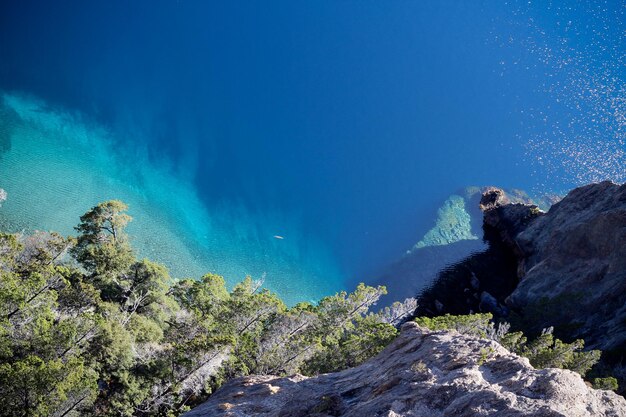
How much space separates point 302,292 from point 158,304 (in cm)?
2798

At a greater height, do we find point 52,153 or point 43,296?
point 52,153

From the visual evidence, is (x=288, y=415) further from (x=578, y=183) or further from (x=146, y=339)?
(x=578, y=183)

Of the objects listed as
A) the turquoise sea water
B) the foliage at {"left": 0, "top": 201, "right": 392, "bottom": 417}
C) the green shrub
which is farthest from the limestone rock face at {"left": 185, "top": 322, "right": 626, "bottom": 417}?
the turquoise sea water

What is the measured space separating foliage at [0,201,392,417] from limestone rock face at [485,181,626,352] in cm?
1350

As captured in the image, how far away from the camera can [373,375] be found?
1767 centimetres

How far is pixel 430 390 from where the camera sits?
46.2ft

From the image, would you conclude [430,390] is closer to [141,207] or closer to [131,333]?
[131,333]

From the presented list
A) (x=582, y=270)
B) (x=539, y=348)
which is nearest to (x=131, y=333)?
(x=539, y=348)

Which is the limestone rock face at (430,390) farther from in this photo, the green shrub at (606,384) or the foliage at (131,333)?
the green shrub at (606,384)

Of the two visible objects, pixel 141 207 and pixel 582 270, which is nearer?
pixel 582 270

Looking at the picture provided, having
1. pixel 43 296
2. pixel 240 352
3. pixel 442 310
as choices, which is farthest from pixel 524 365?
pixel 442 310

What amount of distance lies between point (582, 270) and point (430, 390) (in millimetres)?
33185

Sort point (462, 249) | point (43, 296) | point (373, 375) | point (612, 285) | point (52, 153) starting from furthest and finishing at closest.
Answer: point (462, 249)
point (52, 153)
point (612, 285)
point (43, 296)
point (373, 375)

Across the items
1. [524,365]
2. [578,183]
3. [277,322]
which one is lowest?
[524,365]
